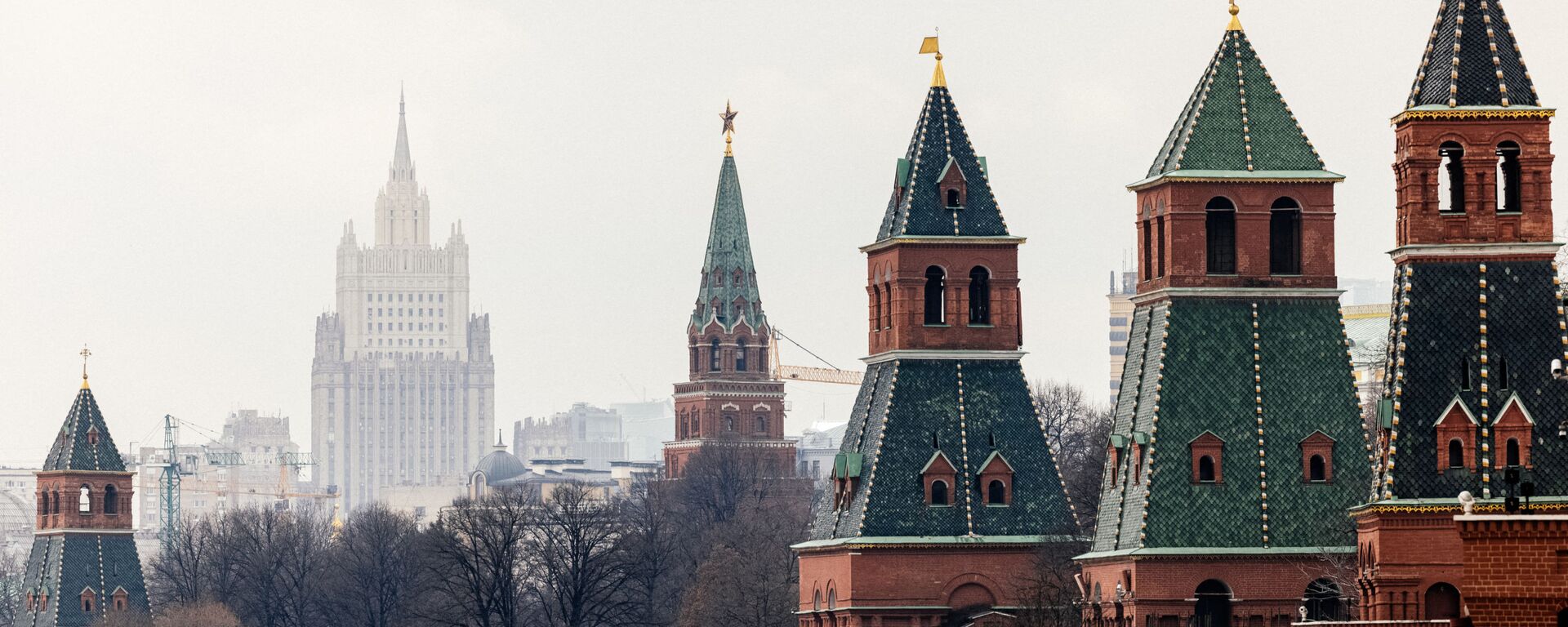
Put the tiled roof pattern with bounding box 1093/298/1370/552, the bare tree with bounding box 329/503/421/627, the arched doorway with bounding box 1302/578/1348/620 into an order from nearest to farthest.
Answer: the arched doorway with bounding box 1302/578/1348/620, the tiled roof pattern with bounding box 1093/298/1370/552, the bare tree with bounding box 329/503/421/627

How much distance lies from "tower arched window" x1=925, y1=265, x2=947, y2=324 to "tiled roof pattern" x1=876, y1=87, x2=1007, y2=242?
3.69 feet

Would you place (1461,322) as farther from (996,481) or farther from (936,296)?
(936,296)

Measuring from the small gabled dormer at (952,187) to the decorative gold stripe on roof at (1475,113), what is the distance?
30217 mm

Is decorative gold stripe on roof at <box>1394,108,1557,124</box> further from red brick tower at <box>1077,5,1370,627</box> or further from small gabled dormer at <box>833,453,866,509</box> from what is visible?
small gabled dormer at <box>833,453,866,509</box>

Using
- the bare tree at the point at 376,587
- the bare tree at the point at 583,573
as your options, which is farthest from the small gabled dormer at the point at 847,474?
the bare tree at the point at 376,587

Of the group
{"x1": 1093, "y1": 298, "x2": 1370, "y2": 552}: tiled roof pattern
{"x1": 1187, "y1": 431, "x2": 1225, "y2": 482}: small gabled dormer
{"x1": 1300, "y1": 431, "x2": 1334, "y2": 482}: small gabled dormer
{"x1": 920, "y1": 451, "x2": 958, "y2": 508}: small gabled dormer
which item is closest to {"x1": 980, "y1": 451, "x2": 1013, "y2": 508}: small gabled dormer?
{"x1": 920, "y1": 451, "x2": 958, "y2": 508}: small gabled dormer

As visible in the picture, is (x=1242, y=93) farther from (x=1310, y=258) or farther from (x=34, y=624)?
(x=34, y=624)

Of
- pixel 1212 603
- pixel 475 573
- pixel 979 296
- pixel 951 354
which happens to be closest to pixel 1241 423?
pixel 1212 603

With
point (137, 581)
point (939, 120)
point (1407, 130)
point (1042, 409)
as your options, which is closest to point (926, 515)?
point (939, 120)

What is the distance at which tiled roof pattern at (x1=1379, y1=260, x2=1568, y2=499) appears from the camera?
74812 mm

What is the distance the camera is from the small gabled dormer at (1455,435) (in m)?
74.6

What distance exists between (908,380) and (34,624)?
277ft

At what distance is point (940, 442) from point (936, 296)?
198 inches

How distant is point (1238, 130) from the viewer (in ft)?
299
